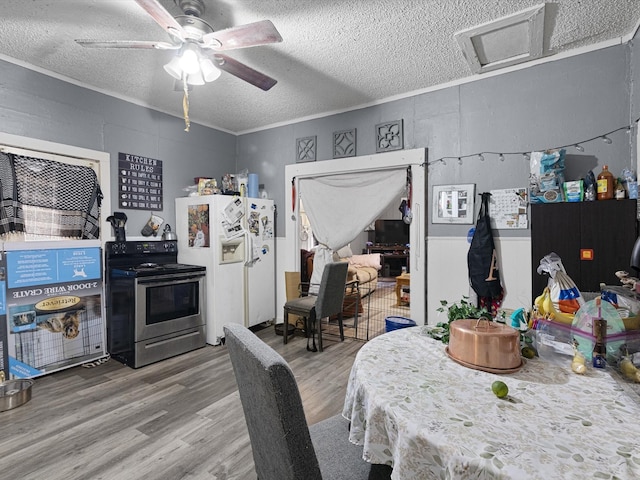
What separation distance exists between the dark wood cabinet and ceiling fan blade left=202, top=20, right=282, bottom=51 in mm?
2158

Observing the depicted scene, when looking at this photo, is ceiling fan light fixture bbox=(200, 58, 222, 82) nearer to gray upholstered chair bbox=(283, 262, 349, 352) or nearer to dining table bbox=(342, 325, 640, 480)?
gray upholstered chair bbox=(283, 262, 349, 352)

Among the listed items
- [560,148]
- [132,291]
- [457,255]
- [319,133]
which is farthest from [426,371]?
[319,133]

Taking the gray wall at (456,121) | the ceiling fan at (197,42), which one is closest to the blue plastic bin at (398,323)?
the gray wall at (456,121)

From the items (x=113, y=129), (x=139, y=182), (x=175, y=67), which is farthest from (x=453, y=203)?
(x=113, y=129)

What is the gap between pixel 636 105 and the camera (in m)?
2.29

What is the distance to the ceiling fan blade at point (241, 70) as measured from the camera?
2.12 meters

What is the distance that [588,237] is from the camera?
2.24 meters

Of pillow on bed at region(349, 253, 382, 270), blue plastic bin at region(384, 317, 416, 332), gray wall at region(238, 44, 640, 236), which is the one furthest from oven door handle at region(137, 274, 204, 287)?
pillow on bed at region(349, 253, 382, 270)

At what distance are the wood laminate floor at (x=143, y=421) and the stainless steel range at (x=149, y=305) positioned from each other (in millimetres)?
176

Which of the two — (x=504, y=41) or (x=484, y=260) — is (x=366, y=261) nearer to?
(x=484, y=260)

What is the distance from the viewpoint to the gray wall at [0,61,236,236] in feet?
8.92

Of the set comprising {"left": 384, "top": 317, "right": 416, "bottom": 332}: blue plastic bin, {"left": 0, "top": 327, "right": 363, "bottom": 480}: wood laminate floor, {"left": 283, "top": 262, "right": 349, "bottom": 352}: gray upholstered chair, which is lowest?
{"left": 0, "top": 327, "right": 363, "bottom": 480}: wood laminate floor

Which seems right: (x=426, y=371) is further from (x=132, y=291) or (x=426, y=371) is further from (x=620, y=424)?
(x=132, y=291)

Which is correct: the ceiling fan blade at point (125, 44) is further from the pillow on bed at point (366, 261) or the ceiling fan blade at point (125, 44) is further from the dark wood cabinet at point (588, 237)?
the pillow on bed at point (366, 261)
